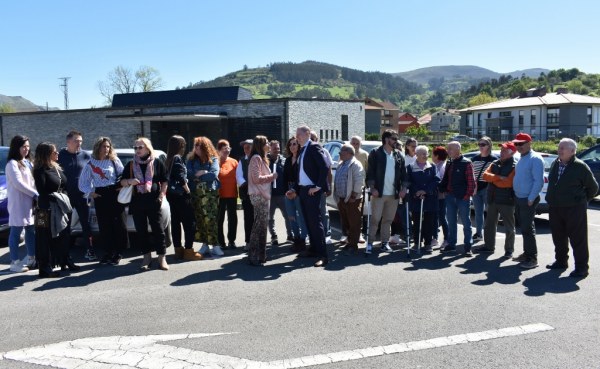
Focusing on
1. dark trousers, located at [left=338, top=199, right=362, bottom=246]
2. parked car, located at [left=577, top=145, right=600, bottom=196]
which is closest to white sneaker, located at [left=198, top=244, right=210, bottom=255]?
dark trousers, located at [left=338, top=199, right=362, bottom=246]

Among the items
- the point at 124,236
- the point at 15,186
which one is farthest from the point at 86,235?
the point at 15,186

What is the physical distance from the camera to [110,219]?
7902mm

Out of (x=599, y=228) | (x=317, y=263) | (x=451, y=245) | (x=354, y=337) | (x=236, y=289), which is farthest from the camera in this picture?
(x=599, y=228)

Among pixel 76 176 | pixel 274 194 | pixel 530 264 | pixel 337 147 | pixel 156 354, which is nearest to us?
pixel 156 354

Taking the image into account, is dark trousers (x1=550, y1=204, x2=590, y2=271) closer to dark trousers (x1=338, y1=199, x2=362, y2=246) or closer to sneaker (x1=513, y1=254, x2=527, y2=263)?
sneaker (x1=513, y1=254, x2=527, y2=263)

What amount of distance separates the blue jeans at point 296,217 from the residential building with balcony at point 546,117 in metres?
79.9

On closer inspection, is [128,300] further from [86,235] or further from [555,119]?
[555,119]

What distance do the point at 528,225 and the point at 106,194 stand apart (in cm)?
626

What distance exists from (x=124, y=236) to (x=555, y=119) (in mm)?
91976

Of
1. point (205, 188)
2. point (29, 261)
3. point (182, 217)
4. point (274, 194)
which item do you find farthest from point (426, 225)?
point (29, 261)

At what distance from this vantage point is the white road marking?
14.4ft

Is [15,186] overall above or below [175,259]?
above

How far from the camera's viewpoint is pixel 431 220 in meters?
8.97

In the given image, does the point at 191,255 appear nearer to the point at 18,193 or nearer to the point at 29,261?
the point at 29,261
